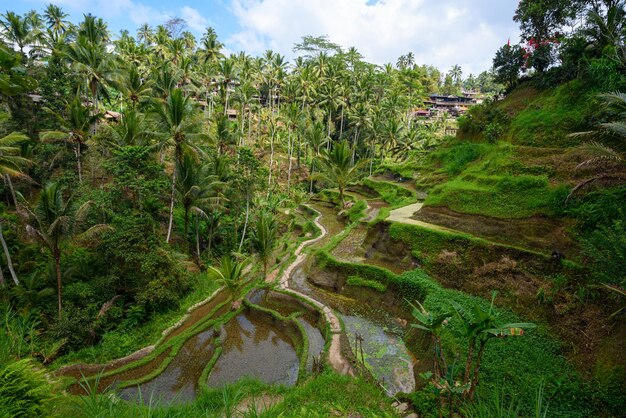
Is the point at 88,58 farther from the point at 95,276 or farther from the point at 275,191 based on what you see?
the point at 275,191

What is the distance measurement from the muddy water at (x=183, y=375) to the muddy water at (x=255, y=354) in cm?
63

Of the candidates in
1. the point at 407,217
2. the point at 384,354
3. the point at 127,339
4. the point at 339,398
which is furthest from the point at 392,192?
the point at 127,339

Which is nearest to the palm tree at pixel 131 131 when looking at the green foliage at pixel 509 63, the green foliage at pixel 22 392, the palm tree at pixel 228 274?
the palm tree at pixel 228 274

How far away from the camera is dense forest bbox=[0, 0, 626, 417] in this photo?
7.75 meters

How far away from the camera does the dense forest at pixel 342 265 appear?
775cm

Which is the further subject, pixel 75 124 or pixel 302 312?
pixel 75 124

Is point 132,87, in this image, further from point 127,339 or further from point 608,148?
point 608,148

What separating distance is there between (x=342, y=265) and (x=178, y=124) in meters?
12.1

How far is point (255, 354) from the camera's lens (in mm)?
12594

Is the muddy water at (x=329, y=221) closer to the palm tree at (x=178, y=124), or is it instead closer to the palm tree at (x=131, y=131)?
the palm tree at (x=178, y=124)

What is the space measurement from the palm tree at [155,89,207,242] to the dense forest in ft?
0.38

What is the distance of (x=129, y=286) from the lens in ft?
53.8

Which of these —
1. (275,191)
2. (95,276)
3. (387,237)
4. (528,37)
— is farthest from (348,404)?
(275,191)

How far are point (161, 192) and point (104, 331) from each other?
29.4ft
